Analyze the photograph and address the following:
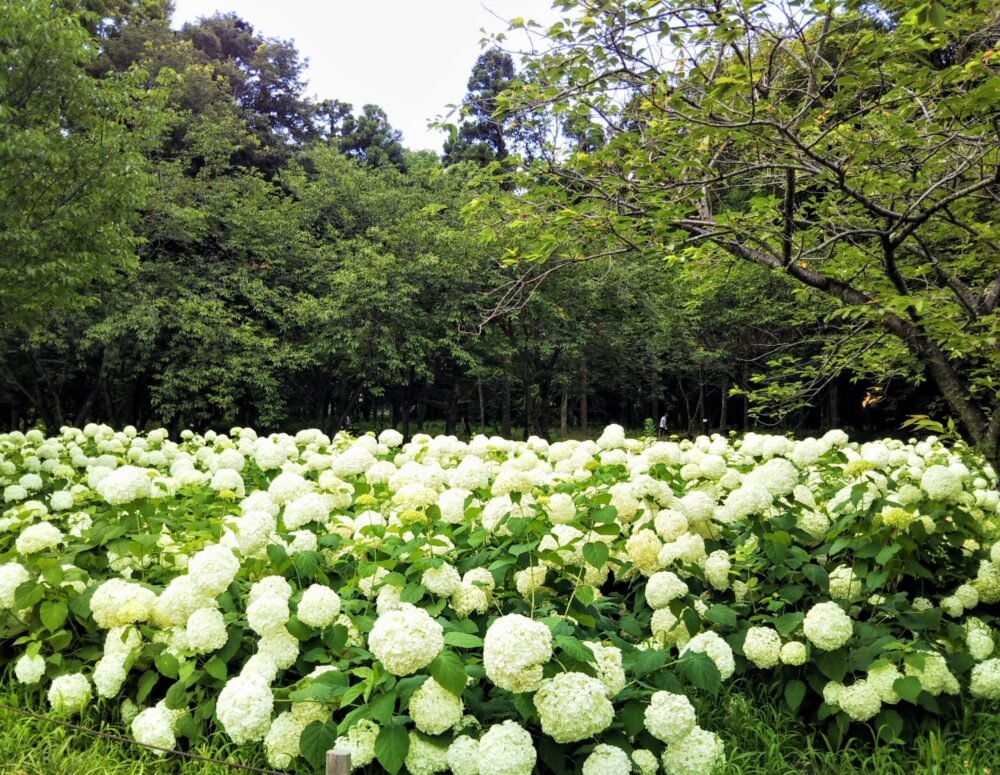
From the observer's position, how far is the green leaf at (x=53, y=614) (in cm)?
249

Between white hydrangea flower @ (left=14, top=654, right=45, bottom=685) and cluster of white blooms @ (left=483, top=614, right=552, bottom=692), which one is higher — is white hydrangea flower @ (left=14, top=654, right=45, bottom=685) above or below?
below

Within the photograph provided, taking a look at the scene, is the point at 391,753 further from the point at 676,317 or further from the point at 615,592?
the point at 676,317

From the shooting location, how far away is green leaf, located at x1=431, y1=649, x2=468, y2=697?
5.60 feet

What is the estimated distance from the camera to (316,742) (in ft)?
6.34

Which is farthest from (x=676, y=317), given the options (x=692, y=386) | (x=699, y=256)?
(x=699, y=256)

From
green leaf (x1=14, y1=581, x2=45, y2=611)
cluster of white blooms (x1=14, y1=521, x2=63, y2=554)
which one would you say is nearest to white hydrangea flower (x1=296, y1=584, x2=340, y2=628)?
green leaf (x1=14, y1=581, x2=45, y2=611)

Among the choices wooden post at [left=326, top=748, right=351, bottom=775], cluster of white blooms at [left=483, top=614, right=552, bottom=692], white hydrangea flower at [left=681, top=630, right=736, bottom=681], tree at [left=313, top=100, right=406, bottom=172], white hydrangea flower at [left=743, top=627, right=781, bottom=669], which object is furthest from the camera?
tree at [left=313, top=100, right=406, bottom=172]

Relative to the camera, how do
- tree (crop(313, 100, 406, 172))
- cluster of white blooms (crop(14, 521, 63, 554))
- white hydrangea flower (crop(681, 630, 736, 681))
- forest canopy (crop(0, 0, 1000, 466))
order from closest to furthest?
white hydrangea flower (crop(681, 630, 736, 681)) → cluster of white blooms (crop(14, 521, 63, 554)) → forest canopy (crop(0, 0, 1000, 466)) → tree (crop(313, 100, 406, 172))

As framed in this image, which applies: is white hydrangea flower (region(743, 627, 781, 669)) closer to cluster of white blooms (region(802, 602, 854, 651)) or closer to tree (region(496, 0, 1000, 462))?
cluster of white blooms (region(802, 602, 854, 651))

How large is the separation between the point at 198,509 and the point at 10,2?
17.3 feet

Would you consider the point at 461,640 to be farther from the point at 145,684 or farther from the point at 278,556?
the point at 145,684

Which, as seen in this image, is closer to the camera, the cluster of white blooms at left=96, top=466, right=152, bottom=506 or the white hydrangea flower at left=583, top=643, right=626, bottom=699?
the white hydrangea flower at left=583, top=643, right=626, bottom=699

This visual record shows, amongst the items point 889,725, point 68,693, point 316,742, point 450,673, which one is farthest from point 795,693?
point 68,693

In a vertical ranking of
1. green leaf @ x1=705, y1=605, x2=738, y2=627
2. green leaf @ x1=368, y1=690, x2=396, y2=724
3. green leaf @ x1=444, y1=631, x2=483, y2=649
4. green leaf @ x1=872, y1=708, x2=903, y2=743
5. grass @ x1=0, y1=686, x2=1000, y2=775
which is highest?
green leaf @ x1=444, y1=631, x2=483, y2=649
